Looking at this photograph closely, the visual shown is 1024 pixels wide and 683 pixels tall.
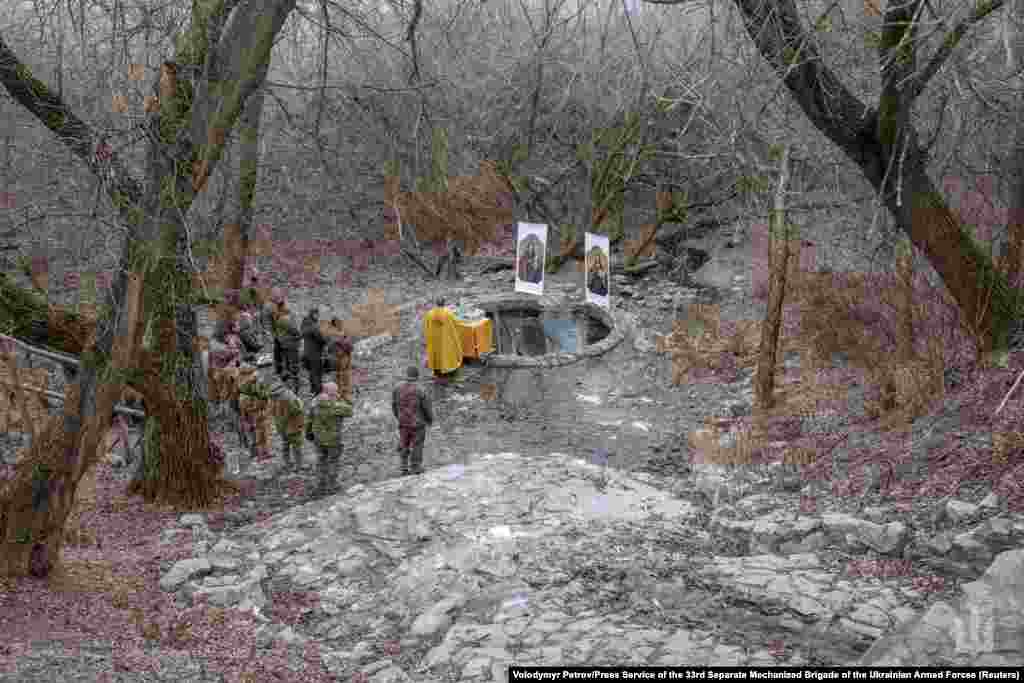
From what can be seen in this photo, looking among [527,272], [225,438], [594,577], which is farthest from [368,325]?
[594,577]

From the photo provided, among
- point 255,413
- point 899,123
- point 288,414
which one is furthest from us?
point 255,413

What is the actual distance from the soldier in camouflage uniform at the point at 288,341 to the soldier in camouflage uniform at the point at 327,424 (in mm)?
3055

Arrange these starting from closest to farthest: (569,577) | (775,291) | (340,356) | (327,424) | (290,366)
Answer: (569,577) < (327,424) < (775,291) < (340,356) < (290,366)

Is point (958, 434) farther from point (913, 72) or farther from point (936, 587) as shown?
point (913, 72)

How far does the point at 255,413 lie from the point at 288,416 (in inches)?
26.9

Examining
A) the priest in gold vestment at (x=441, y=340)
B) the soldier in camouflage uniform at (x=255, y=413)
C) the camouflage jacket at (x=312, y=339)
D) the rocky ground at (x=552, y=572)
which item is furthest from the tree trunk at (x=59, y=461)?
the priest in gold vestment at (x=441, y=340)

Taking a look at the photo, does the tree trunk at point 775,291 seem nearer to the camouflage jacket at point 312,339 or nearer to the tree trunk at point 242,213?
the camouflage jacket at point 312,339

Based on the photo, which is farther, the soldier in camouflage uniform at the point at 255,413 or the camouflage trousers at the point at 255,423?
the camouflage trousers at the point at 255,423

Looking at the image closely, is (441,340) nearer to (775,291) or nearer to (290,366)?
(290,366)

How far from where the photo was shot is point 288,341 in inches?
475

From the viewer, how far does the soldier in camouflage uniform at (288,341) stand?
11991 mm

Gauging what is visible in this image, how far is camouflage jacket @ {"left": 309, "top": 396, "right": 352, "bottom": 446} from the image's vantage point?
902 cm

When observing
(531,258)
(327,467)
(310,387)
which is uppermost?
(531,258)

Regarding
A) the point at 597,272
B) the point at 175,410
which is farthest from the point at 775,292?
the point at 175,410
